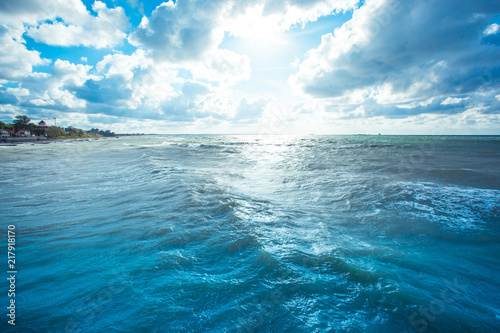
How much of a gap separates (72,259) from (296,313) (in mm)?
4350

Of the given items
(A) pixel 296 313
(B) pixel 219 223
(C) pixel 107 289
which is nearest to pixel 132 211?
(B) pixel 219 223

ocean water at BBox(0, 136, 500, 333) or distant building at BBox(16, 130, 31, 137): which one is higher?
distant building at BBox(16, 130, 31, 137)

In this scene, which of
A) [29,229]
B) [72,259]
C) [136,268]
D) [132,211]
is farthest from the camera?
[132,211]

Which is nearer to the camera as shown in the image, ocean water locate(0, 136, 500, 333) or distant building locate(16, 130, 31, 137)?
ocean water locate(0, 136, 500, 333)

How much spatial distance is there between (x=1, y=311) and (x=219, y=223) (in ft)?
13.1

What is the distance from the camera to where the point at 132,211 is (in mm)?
6809

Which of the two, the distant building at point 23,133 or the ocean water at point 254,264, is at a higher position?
the distant building at point 23,133

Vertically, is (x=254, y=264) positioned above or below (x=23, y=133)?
below

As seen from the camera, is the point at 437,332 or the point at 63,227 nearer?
the point at 437,332

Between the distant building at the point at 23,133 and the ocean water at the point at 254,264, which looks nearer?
the ocean water at the point at 254,264

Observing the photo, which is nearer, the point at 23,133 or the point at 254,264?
the point at 254,264

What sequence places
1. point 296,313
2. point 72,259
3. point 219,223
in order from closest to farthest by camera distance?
point 296,313 < point 72,259 < point 219,223

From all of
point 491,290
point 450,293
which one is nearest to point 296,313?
point 450,293

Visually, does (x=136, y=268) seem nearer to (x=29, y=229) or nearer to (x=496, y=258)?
(x=29, y=229)
